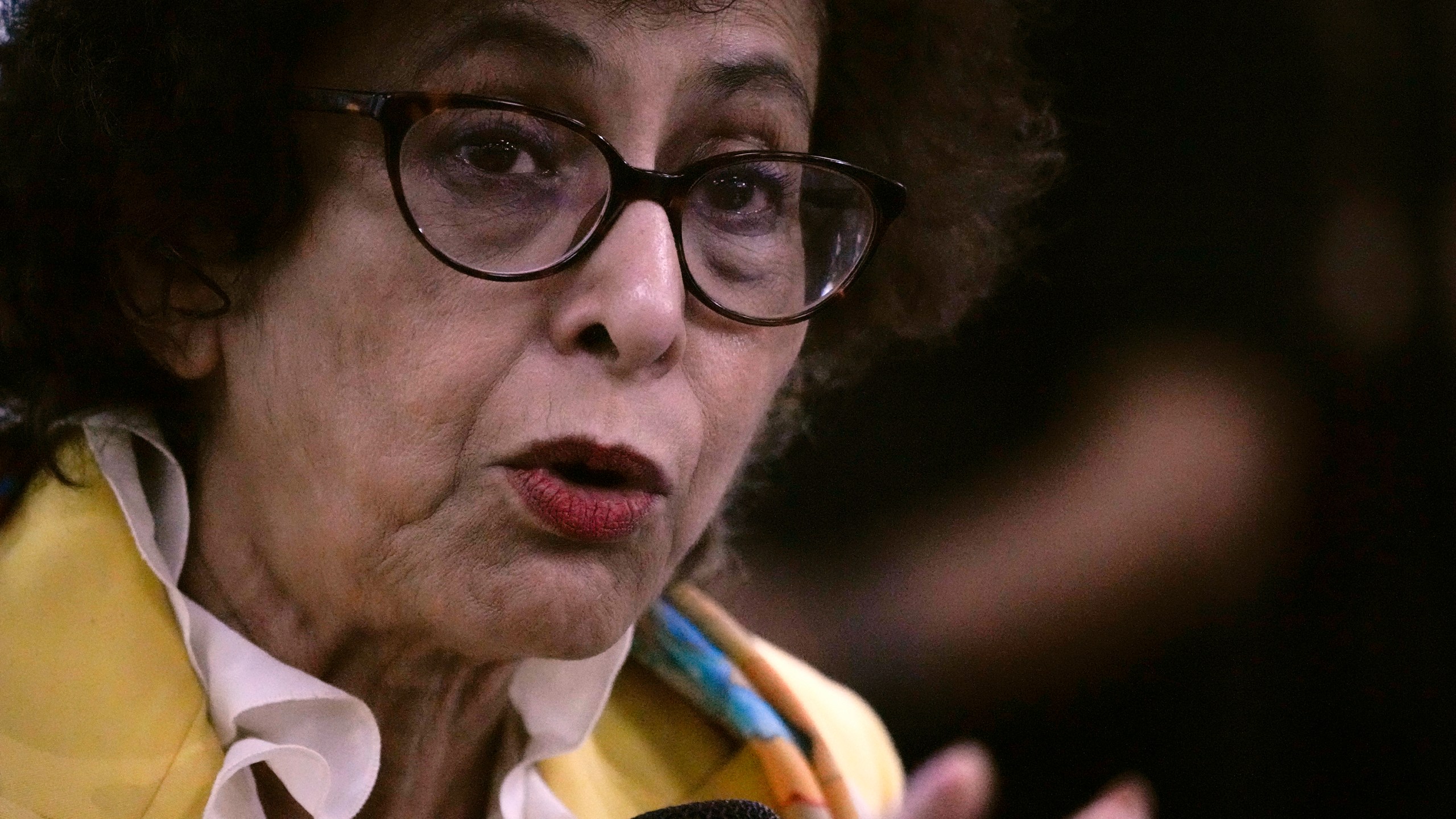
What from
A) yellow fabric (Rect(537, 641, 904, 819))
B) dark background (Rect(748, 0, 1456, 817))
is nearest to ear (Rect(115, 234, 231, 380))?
yellow fabric (Rect(537, 641, 904, 819))

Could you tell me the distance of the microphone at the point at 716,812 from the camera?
958 mm

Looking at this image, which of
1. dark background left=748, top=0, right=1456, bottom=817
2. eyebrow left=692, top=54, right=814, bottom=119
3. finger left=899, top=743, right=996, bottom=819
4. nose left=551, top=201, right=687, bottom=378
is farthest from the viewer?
dark background left=748, top=0, right=1456, bottom=817

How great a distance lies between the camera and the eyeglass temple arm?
1.26 meters

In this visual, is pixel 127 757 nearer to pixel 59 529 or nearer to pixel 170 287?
pixel 59 529

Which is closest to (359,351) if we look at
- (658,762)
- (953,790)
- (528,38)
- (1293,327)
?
(528,38)

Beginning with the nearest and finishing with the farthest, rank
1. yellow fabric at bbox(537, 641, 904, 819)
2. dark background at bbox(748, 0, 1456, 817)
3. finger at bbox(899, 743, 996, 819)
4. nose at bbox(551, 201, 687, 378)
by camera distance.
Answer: finger at bbox(899, 743, 996, 819)
nose at bbox(551, 201, 687, 378)
yellow fabric at bbox(537, 641, 904, 819)
dark background at bbox(748, 0, 1456, 817)

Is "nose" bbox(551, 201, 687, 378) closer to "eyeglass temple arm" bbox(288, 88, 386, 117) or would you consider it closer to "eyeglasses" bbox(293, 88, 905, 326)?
"eyeglasses" bbox(293, 88, 905, 326)

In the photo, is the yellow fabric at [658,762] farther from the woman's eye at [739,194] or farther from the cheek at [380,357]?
the woman's eye at [739,194]

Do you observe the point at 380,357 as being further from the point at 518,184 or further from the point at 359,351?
the point at 518,184

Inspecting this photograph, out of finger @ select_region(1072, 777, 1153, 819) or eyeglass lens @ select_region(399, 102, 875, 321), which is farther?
eyeglass lens @ select_region(399, 102, 875, 321)

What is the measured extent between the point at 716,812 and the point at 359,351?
0.59m

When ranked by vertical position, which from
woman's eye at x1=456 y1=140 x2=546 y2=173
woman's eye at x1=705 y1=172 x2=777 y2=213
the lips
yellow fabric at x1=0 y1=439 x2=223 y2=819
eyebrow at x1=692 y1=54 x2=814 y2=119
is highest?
eyebrow at x1=692 y1=54 x2=814 y2=119

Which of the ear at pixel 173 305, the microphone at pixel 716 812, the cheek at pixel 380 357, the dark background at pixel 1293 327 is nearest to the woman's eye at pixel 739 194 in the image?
the cheek at pixel 380 357

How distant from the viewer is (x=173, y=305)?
1392 millimetres
